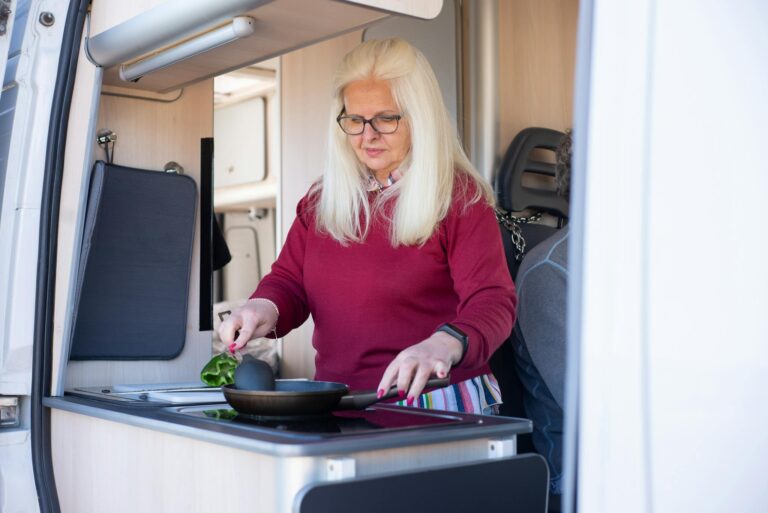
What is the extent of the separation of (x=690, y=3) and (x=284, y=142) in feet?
7.68

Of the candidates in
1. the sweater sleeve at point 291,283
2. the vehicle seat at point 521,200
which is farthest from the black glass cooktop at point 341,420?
the vehicle seat at point 521,200

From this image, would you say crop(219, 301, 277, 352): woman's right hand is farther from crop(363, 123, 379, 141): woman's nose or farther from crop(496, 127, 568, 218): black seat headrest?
crop(496, 127, 568, 218): black seat headrest

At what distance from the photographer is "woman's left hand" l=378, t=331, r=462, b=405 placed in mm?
1496

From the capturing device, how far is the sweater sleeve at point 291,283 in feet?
6.94

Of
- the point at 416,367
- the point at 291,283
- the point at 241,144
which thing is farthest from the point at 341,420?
the point at 241,144

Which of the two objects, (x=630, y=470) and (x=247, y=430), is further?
(x=247, y=430)

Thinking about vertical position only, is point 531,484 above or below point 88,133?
below

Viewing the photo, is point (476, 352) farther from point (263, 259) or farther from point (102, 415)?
point (263, 259)

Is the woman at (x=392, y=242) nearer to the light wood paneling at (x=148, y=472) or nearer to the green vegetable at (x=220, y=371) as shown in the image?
the green vegetable at (x=220, y=371)

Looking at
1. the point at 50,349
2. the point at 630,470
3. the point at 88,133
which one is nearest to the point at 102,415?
the point at 50,349

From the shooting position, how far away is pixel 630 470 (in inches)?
39.9

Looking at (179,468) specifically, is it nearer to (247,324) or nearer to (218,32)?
(247,324)

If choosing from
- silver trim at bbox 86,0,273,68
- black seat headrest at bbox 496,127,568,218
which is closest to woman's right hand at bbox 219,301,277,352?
silver trim at bbox 86,0,273,68

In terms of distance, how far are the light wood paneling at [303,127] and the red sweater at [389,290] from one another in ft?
3.64
